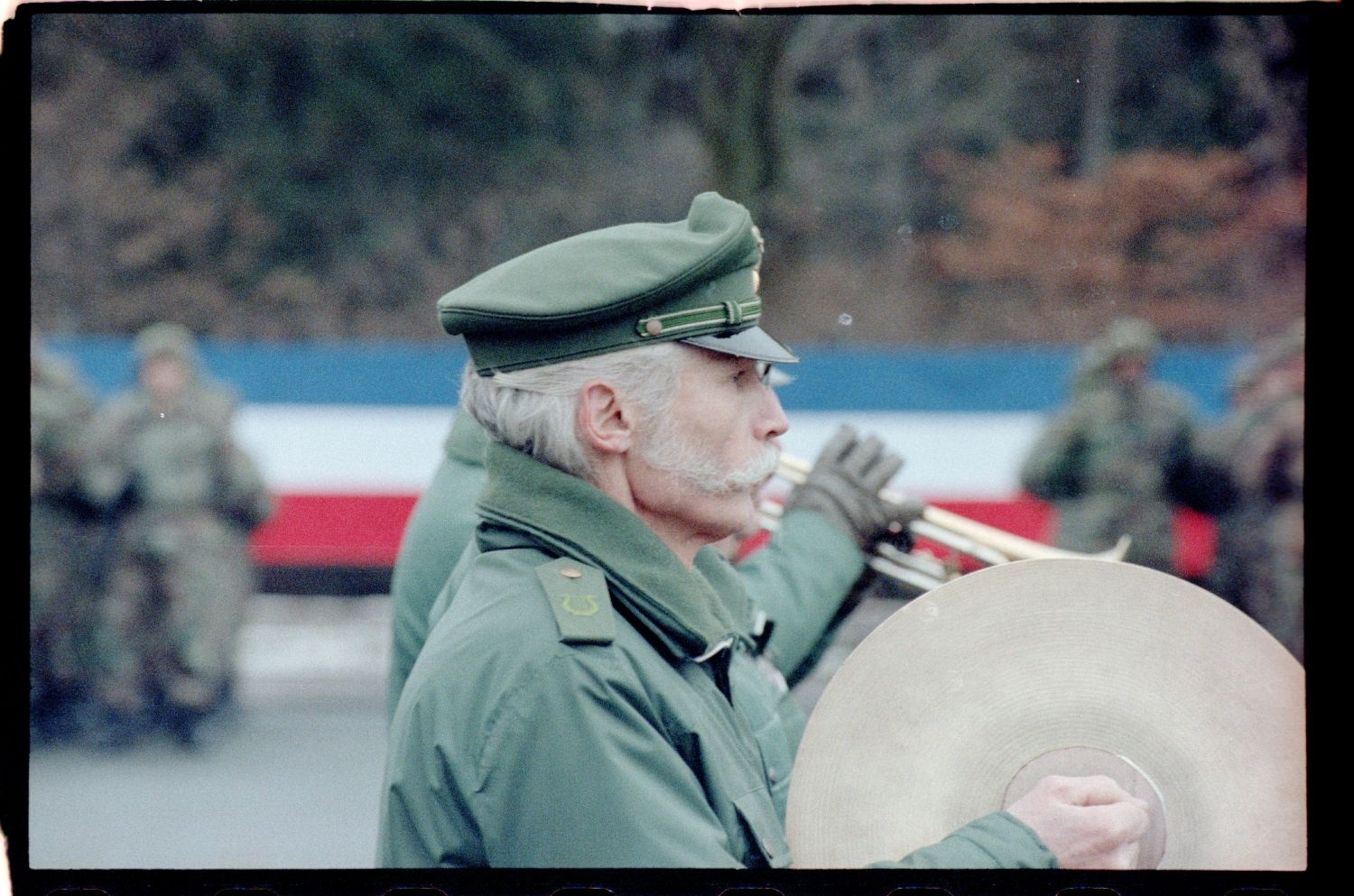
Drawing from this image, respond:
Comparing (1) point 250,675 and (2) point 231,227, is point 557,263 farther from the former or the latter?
(1) point 250,675

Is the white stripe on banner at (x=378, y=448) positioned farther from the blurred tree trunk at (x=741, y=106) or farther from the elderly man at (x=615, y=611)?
the elderly man at (x=615, y=611)

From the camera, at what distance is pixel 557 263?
1.89 metres

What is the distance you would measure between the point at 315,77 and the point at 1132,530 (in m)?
2.51

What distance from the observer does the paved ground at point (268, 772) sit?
96.2 inches

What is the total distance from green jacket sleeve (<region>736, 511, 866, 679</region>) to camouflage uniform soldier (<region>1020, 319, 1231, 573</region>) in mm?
1905

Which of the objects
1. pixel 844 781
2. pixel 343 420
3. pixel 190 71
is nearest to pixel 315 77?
pixel 190 71

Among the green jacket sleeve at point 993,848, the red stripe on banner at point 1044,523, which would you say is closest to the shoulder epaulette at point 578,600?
the green jacket sleeve at point 993,848

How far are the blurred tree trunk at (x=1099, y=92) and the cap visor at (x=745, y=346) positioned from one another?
3.67 ft

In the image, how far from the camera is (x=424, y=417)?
5.25m

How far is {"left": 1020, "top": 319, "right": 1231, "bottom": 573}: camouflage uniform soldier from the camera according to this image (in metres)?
4.34

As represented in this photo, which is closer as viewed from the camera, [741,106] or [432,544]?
[432,544]

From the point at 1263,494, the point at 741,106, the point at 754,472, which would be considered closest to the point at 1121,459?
the point at 1263,494

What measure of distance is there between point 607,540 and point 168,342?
11.4 ft

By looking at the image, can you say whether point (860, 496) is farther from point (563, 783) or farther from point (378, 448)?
point (378, 448)
